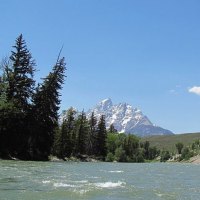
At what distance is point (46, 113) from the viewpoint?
238ft

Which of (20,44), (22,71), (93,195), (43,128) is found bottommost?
(93,195)

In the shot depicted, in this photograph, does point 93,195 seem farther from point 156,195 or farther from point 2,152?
point 2,152

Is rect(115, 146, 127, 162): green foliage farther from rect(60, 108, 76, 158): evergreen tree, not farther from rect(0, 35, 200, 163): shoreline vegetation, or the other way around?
rect(0, 35, 200, 163): shoreline vegetation

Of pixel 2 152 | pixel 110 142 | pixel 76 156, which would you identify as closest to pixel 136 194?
pixel 2 152

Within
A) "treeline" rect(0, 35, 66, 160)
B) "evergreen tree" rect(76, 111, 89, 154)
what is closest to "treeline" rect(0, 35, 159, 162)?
"treeline" rect(0, 35, 66, 160)

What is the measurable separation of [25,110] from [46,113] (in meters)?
3.97

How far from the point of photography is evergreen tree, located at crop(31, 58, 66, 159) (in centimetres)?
7064

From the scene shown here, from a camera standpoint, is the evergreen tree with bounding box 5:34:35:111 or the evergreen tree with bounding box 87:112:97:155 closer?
the evergreen tree with bounding box 5:34:35:111

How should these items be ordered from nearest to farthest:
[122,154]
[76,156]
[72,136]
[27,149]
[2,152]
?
[2,152]
[27,149]
[76,156]
[72,136]
[122,154]

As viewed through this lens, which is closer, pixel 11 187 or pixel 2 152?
pixel 11 187

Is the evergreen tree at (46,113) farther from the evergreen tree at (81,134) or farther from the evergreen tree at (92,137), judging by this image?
the evergreen tree at (92,137)

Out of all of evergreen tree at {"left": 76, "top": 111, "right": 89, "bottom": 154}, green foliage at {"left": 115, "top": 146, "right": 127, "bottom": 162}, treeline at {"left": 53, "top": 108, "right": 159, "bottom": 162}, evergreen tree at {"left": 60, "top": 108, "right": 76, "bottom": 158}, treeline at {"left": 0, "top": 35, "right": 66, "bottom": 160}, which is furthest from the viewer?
green foliage at {"left": 115, "top": 146, "right": 127, "bottom": 162}

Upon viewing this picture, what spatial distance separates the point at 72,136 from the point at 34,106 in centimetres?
4194

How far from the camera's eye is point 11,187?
74.7 feet
